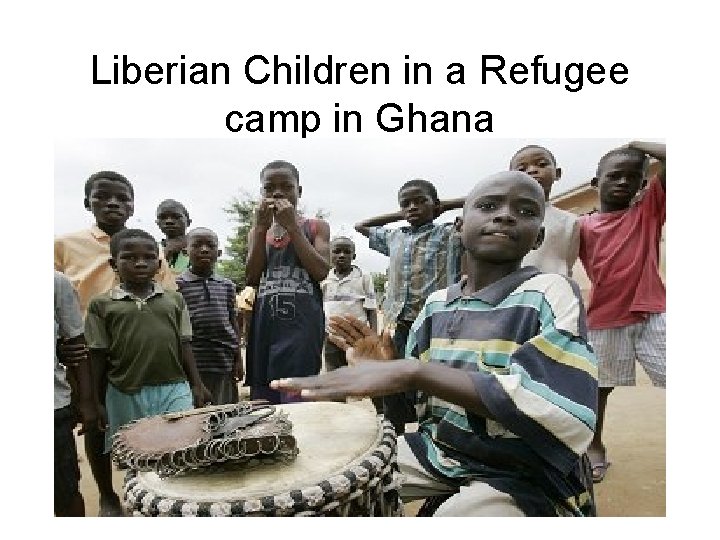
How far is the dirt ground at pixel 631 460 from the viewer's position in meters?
1.96

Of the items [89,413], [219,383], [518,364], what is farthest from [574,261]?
[89,413]

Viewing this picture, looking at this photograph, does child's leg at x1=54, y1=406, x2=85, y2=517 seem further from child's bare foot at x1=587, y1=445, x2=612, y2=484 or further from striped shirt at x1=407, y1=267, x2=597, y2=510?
child's bare foot at x1=587, y1=445, x2=612, y2=484

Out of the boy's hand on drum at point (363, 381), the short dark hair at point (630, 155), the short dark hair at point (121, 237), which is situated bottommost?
the boy's hand on drum at point (363, 381)

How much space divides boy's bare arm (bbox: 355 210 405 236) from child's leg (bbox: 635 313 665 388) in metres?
0.98

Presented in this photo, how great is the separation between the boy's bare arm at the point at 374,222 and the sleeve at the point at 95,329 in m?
1.06

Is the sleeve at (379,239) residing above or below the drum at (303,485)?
above

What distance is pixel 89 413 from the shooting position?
1.92 meters

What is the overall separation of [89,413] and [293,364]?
0.70 meters

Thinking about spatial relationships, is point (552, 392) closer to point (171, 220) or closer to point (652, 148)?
point (652, 148)

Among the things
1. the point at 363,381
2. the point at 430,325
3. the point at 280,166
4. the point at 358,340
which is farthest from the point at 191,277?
the point at 363,381

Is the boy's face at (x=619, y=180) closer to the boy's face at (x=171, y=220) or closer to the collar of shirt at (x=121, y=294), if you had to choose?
the collar of shirt at (x=121, y=294)

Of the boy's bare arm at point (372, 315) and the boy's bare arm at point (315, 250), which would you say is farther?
the boy's bare arm at point (372, 315)

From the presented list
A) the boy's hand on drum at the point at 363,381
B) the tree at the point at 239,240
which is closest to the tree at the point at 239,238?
the tree at the point at 239,240

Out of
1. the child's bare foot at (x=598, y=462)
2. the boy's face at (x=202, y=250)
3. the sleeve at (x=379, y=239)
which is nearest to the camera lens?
the child's bare foot at (x=598, y=462)
